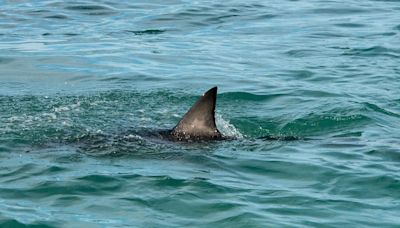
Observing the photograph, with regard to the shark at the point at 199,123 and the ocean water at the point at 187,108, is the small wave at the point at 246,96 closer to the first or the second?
the ocean water at the point at 187,108

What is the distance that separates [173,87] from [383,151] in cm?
434

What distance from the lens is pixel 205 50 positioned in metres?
16.3

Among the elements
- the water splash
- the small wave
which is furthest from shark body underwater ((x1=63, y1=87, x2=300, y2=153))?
the small wave

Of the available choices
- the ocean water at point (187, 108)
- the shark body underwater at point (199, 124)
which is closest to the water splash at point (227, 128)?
the ocean water at point (187, 108)

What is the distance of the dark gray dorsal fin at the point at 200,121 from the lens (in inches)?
363

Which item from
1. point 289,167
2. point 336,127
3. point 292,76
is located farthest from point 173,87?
point 289,167

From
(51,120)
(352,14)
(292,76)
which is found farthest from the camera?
(352,14)

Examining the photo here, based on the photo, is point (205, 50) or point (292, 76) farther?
point (205, 50)

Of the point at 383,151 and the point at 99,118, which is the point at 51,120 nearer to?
the point at 99,118

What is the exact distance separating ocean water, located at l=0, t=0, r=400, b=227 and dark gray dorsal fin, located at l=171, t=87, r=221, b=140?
163mm

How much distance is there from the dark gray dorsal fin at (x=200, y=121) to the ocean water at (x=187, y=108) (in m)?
0.16

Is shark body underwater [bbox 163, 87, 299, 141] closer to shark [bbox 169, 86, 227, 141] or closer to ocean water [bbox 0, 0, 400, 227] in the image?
shark [bbox 169, 86, 227, 141]

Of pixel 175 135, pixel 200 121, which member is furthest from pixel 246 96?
pixel 200 121

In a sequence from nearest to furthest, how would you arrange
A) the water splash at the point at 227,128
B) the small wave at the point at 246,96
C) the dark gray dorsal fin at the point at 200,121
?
the dark gray dorsal fin at the point at 200,121 → the water splash at the point at 227,128 → the small wave at the point at 246,96
